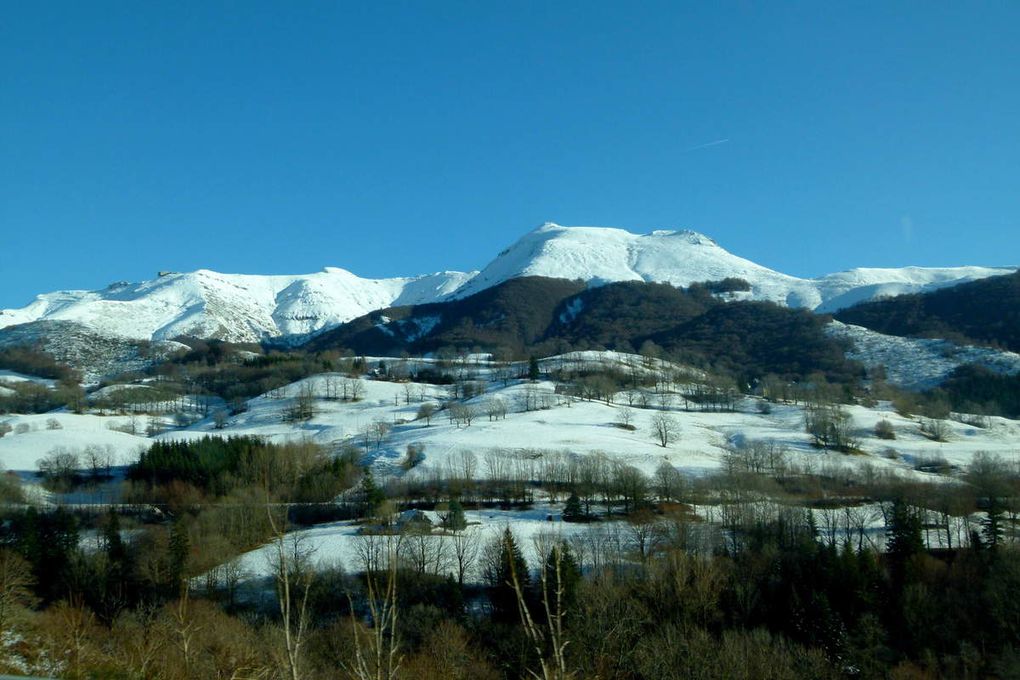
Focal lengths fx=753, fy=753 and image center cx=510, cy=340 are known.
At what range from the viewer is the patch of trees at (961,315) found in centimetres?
15325

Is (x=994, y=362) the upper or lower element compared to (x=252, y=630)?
upper

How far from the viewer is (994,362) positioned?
130 metres

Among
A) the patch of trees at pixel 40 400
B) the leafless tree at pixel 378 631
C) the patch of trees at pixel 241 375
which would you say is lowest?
the leafless tree at pixel 378 631

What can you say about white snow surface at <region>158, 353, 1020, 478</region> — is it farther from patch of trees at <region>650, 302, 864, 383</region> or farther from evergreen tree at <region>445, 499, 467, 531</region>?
patch of trees at <region>650, 302, 864, 383</region>

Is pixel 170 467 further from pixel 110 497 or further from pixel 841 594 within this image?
pixel 841 594

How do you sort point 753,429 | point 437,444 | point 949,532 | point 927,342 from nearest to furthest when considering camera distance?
point 949,532 < point 437,444 < point 753,429 < point 927,342

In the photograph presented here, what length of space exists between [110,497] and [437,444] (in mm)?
32420

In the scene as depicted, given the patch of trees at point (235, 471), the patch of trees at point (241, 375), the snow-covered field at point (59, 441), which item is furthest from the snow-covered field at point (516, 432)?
the patch of trees at point (241, 375)

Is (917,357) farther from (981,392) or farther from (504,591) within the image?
(504,591)

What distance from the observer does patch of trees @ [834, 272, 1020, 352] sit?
153 meters

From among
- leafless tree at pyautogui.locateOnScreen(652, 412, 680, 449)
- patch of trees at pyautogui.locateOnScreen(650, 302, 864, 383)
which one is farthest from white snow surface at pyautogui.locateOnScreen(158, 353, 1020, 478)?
patch of trees at pyautogui.locateOnScreen(650, 302, 864, 383)

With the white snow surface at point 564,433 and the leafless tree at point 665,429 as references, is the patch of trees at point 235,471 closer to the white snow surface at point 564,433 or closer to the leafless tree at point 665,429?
the white snow surface at point 564,433

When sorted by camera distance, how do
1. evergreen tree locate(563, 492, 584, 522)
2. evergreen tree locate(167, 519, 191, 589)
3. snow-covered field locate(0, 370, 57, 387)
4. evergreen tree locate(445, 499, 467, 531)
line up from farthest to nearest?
snow-covered field locate(0, 370, 57, 387) < evergreen tree locate(563, 492, 584, 522) < evergreen tree locate(445, 499, 467, 531) < evergreen tree locate(167, 519, 191, 589)

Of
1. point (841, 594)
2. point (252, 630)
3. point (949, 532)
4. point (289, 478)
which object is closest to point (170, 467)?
point (289, 478)
